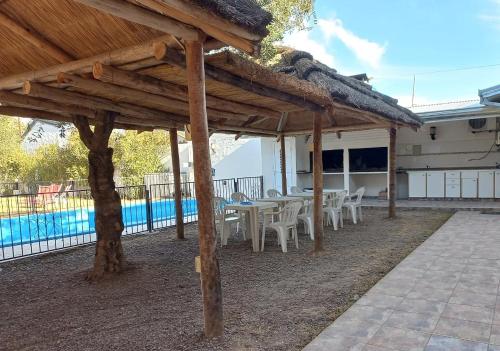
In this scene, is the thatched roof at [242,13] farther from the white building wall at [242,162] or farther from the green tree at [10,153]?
the green tree at [10,153]

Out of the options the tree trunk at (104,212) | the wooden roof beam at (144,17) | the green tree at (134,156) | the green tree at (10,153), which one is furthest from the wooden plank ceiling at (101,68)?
the green tree at (10,153)

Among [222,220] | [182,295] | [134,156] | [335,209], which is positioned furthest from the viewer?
[134,156]

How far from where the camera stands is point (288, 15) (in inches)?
569

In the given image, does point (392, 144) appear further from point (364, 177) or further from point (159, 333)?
point (159, 333)

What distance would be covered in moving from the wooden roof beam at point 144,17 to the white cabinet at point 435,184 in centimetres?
1017

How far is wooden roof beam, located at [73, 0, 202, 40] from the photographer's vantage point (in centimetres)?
224

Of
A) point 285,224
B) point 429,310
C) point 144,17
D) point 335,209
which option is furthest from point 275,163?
point 144,17

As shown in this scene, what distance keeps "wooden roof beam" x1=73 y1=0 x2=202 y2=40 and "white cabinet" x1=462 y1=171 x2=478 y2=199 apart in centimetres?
1024

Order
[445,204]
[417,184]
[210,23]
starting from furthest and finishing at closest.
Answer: [417,184], [445,204], [210,23]

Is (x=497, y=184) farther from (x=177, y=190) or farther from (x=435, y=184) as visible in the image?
(x=177, y=190)

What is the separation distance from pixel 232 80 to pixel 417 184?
9.26 metres

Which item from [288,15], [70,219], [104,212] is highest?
[288,15]

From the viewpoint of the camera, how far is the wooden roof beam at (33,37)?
328cm

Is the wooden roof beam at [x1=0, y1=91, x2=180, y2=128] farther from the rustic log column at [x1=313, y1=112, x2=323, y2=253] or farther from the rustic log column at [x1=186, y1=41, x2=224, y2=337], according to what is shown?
the rustic log column at [x1=313, y1=112, x2=323, y2=253]
